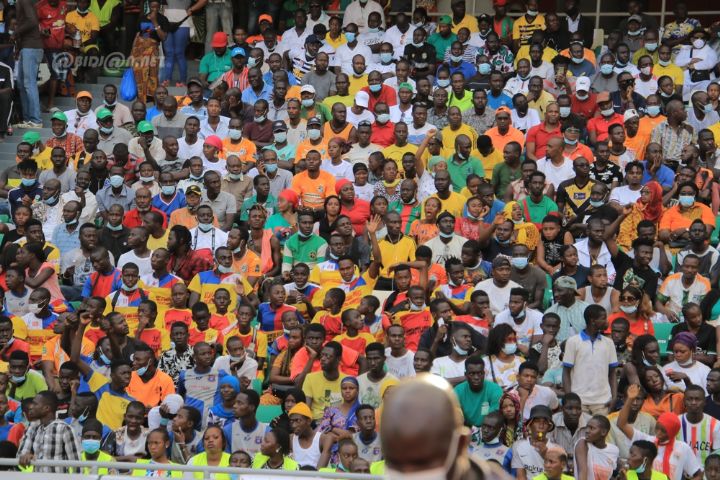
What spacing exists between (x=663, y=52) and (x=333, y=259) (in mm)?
5918

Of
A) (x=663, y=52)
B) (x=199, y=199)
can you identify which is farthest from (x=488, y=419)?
(x=663, y=52)

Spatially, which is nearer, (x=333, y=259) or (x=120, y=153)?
(x=333, y=259)

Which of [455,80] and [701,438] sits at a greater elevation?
[455,80]

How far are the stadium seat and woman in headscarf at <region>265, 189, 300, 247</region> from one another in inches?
112

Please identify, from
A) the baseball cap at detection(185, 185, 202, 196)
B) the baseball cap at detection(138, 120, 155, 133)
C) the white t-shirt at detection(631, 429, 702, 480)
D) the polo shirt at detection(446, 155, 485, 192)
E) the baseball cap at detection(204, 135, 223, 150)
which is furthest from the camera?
the baseball cap at detection(138, 120, 155, 133)

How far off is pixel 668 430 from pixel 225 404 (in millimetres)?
3448

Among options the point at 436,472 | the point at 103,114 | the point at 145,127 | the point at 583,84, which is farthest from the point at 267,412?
the point at 436,472

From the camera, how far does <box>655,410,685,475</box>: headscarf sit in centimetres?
982

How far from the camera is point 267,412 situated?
10852 mm

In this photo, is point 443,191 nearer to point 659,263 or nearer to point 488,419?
point 659,263

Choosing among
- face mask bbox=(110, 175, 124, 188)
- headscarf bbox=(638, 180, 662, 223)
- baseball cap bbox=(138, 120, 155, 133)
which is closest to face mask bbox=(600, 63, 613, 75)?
headscarf bbox=(638, 180, 662, 223)

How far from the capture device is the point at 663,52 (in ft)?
53.6

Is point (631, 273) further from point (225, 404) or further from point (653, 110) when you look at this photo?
point (225, 404)

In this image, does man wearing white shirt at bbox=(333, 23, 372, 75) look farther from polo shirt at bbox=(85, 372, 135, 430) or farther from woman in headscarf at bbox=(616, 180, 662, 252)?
polo shirt at bbox=(85, 372, 135, 430)
